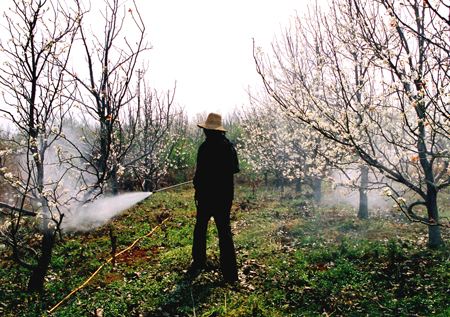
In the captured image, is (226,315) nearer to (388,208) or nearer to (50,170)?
(50,170)

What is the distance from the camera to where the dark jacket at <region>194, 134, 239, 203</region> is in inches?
251

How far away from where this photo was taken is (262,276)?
6.80 metres

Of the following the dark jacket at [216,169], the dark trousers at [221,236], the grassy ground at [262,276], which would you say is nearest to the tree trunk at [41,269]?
the grassy ground at [262,276]

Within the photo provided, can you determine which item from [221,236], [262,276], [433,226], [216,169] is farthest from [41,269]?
[433,226]

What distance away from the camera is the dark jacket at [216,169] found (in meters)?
6.37

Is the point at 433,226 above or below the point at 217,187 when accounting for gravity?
below

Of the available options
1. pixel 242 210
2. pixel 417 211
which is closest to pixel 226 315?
pixel 242 210

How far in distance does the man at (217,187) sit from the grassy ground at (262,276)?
57 centimetres

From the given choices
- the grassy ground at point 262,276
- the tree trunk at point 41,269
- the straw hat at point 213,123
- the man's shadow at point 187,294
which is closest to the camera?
the man's shadow at point 187,294

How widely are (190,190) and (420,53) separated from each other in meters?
15.3

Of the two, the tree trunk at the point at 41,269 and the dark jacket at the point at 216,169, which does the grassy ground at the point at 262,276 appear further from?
the dark jacket at the point at 216,169

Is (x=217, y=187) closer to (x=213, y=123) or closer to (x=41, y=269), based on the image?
(x=213, y=123)

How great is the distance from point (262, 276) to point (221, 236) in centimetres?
125

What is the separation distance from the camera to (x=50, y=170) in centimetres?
1308
